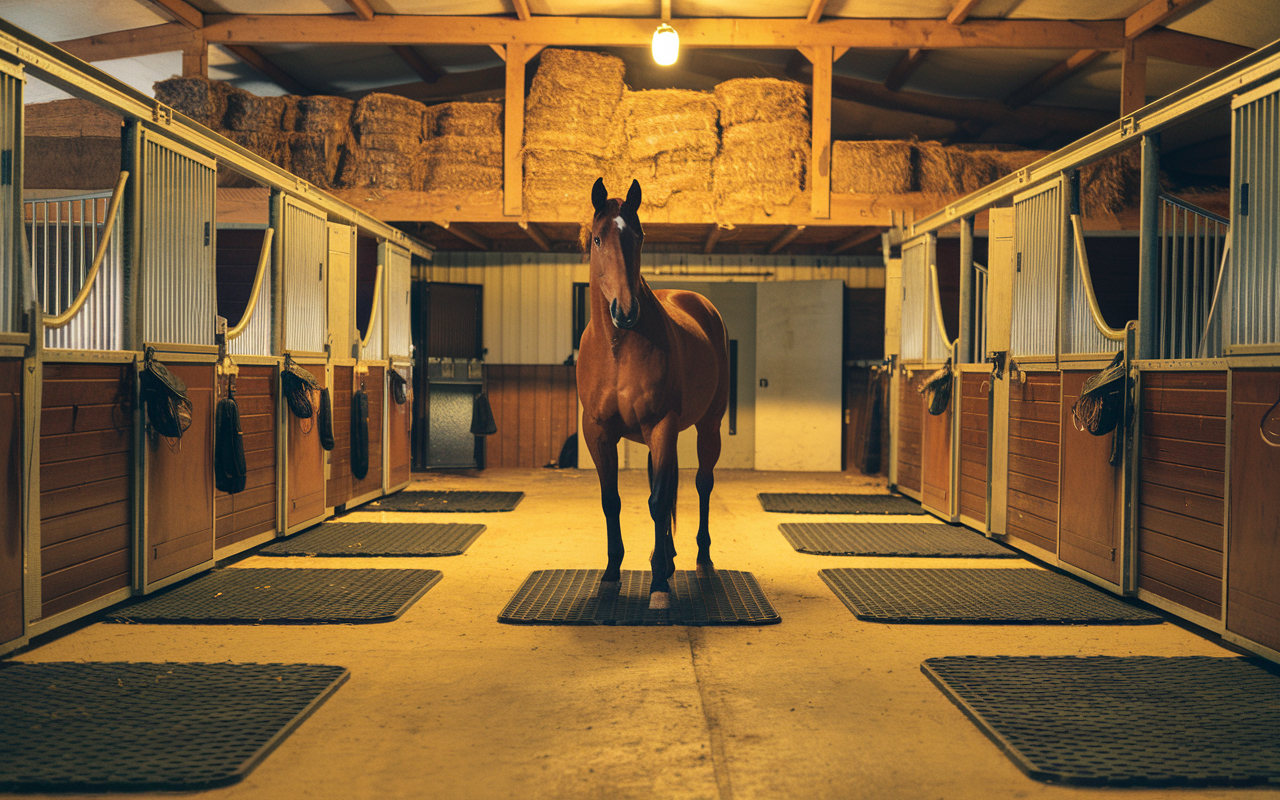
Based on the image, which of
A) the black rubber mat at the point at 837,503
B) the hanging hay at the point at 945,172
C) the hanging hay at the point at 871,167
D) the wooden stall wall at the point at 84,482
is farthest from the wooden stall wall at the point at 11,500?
the hanging hay at the point at 945,172

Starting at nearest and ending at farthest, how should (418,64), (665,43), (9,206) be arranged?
(9,206) → (665,43) → (418,64)

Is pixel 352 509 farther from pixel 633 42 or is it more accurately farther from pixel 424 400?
pixel 633 42

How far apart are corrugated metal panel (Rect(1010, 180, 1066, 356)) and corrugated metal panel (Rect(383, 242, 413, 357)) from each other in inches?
197

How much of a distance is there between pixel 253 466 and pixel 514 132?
382 centimetres

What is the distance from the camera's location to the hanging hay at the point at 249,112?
23.3 ft

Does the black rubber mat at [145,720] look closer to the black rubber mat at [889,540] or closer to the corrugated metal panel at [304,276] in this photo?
the corrugated metal panel at [304,276]

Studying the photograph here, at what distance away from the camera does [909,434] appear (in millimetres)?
7422

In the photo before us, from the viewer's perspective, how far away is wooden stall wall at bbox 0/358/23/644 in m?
2.73

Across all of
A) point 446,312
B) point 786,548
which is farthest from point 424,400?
point 786,548

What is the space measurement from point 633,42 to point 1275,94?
518 cm

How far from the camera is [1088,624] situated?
3.40 meters

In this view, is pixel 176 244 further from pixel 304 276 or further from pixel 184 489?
pixel 304 276

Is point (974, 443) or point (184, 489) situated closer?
point (184, 489)

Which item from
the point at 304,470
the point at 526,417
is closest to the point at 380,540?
the point at 304,470
